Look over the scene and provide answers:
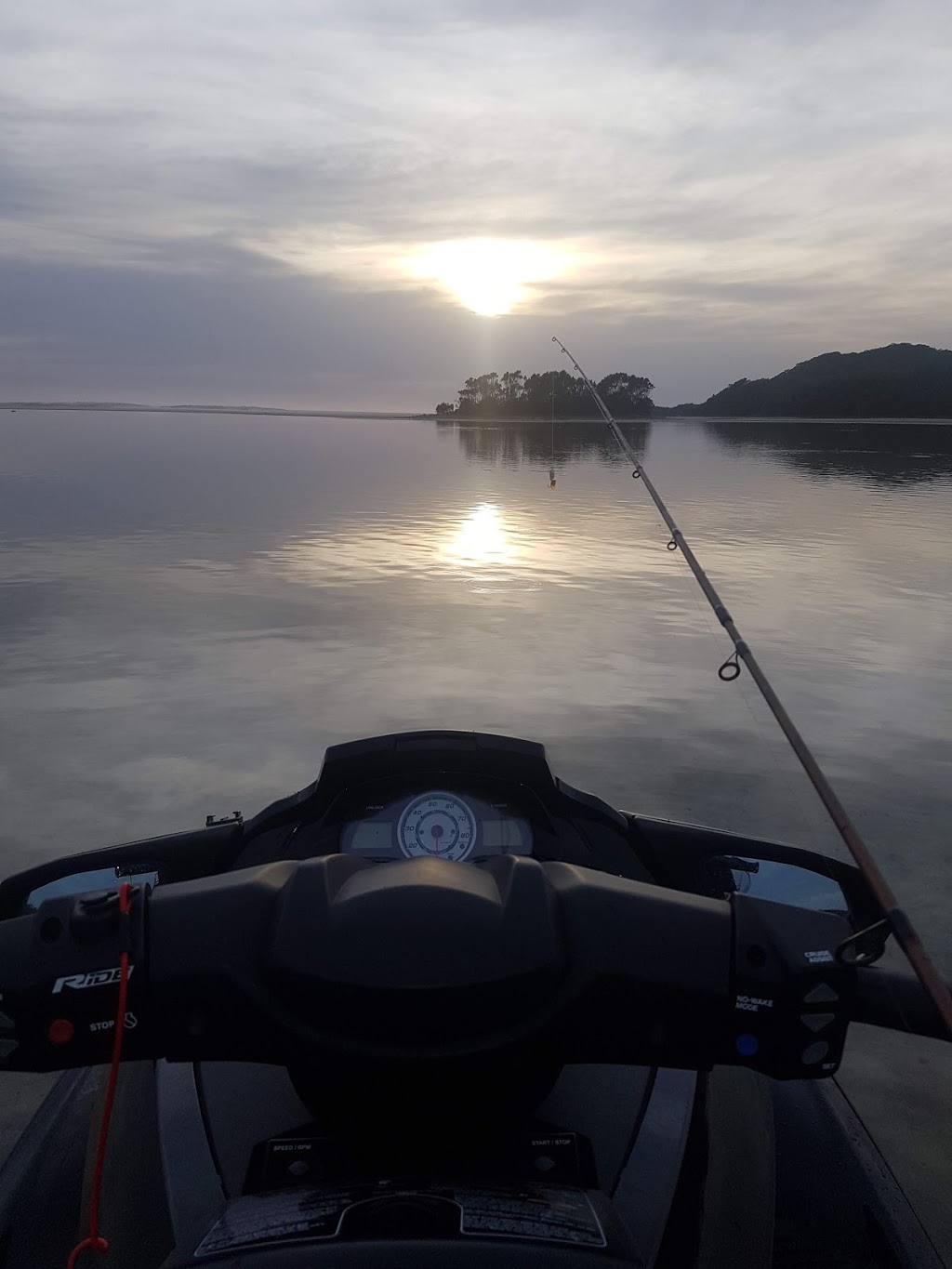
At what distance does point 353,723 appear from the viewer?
7.20 m

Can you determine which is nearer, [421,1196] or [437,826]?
[421,1196]

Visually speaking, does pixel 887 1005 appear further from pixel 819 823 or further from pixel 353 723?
pixel 353 723

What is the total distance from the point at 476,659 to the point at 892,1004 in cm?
742

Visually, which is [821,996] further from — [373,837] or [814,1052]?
[373,837]

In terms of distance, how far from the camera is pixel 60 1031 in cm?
144

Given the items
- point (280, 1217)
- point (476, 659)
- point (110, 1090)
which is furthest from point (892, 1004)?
point (476, 659)

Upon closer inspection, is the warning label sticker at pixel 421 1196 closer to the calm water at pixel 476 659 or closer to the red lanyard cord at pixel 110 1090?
the red lanyard cord at pixel 110 1090

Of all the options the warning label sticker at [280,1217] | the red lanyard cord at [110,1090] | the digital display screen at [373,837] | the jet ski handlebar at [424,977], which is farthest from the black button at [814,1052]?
the digital display screen at [373,837]

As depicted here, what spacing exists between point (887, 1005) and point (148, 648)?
333 inches

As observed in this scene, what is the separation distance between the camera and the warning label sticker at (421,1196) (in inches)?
50.0

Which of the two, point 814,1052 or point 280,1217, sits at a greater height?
point 814,1052

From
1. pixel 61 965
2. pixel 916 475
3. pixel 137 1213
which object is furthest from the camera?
pixel 916 475

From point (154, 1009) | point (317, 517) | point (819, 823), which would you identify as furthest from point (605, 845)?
point (317, 517)

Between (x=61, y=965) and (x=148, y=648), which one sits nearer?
(x=61, y=965)
